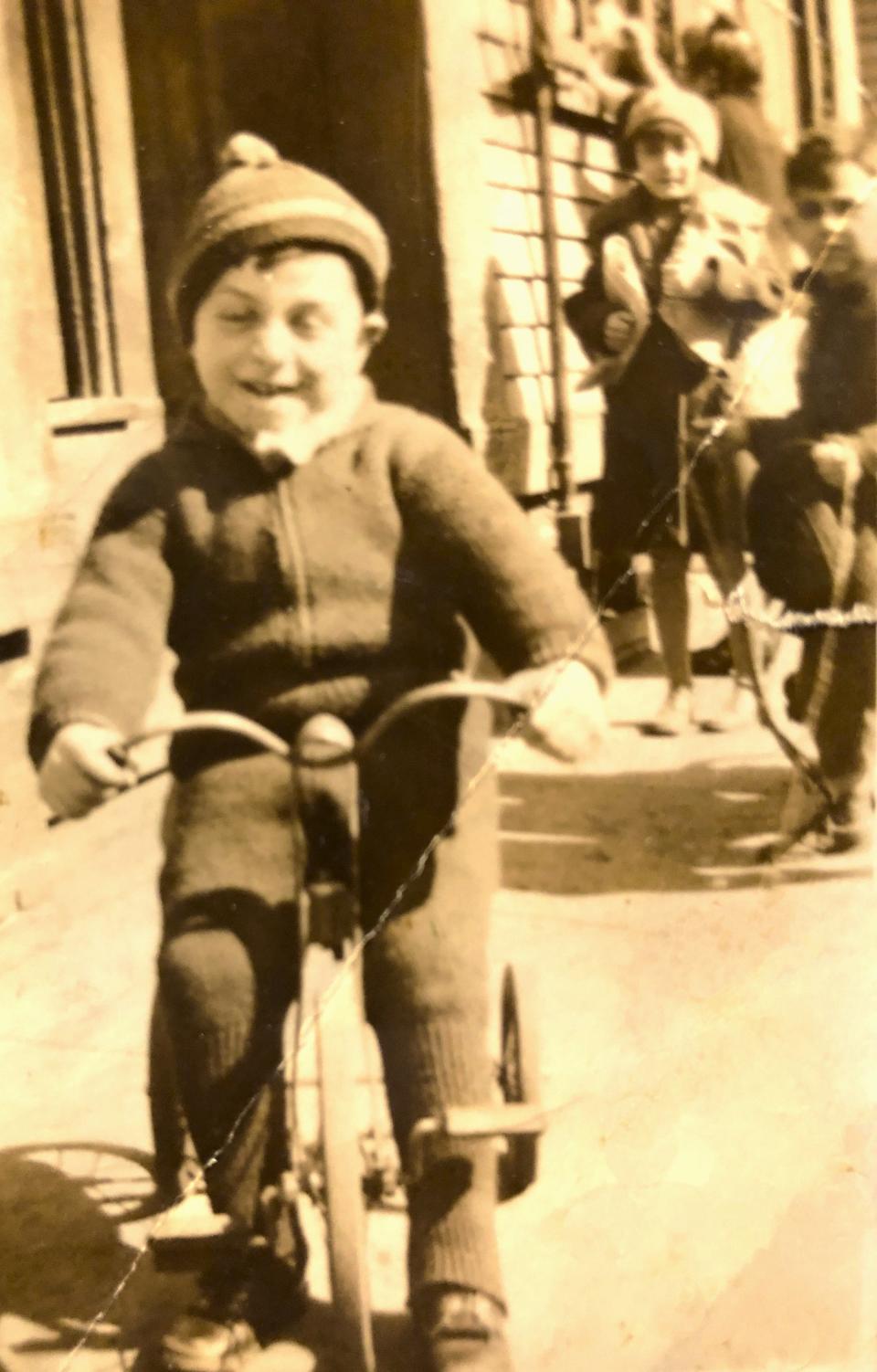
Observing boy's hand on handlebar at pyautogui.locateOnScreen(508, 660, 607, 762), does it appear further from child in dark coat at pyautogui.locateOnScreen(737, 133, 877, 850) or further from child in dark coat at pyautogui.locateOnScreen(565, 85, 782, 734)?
child in dark coat at pyautogui.locateOnScreen(737, 133, 877, 850)

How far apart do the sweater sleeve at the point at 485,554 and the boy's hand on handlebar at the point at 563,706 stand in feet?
0.06

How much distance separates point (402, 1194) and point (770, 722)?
2.20ft

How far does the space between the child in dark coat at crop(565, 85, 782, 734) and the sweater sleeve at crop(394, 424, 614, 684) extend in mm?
81

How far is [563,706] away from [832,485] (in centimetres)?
42

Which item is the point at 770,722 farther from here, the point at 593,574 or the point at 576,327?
the point at 576,327

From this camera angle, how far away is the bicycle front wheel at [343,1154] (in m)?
1.33

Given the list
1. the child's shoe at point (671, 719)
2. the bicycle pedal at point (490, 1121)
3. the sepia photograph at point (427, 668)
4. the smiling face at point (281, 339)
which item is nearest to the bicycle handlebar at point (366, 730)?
the sepia photograph at point (427, 668)

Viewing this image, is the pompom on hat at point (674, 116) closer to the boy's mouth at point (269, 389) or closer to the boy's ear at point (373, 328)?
the boy's ear at point (373, 328)

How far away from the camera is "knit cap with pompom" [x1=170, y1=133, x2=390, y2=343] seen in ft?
3.95

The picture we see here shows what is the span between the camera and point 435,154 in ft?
4.03

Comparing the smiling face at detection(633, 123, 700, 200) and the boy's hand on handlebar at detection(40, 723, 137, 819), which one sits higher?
the smiling face at detection(633, 123, 700, 200)

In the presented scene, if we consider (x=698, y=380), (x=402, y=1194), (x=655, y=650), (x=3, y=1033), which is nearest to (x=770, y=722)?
(x=655, y=650)

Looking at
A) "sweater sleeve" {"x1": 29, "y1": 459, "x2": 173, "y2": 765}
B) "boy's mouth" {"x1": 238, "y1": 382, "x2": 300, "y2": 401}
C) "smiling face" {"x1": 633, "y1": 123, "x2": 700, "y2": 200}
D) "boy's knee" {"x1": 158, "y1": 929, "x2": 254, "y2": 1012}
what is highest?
"smiling face" {"x1": 633, "y1": 123, "x2": 700, "y2": 200}

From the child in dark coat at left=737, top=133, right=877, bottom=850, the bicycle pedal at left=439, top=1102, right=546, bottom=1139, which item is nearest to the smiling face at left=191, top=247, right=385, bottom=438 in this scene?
the child in dark coat at left=737, top=133, right=877, bottom=850
